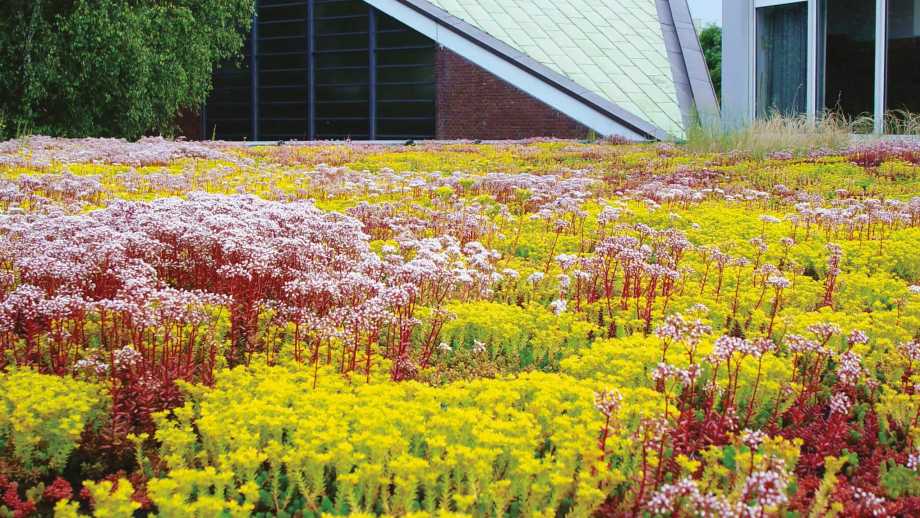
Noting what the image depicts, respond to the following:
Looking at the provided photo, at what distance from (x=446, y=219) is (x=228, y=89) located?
31382mm

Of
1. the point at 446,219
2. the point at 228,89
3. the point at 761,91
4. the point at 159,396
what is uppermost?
the point at 228,89

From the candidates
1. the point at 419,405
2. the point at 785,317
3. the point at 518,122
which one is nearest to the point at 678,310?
the point at 785,317

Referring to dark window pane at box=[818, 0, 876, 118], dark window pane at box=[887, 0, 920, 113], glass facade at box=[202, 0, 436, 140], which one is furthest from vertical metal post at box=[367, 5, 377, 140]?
dark window pane at box=[887, 0, 920, 113]

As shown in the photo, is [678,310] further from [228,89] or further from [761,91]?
[228,89]

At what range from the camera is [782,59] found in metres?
21.9

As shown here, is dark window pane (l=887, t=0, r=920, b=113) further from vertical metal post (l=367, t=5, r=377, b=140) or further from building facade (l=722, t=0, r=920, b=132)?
vertical metal post (l=367, t=5, r=377, b=140)

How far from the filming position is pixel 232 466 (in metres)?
3.46

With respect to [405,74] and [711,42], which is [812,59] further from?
[711,42]

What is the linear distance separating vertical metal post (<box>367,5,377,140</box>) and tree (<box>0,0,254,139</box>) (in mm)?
5888

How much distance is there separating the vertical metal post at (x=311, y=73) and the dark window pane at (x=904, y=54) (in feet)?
73.3

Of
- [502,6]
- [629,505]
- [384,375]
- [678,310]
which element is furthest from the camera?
[502,6]

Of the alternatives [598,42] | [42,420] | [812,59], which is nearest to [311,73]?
A: [598,42]

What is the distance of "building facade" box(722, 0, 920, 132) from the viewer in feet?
64.0

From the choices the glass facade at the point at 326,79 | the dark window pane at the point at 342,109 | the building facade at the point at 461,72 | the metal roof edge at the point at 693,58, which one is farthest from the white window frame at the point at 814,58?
the dark window pane at the point at 342,109
